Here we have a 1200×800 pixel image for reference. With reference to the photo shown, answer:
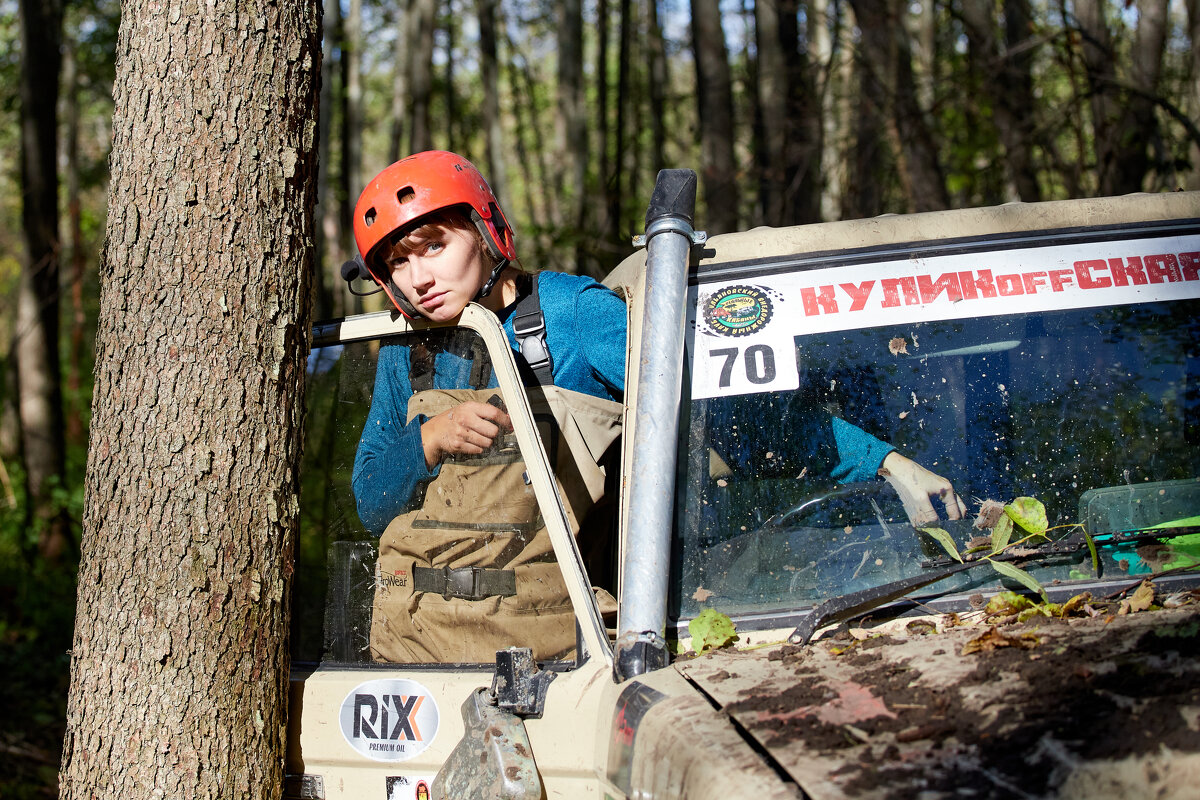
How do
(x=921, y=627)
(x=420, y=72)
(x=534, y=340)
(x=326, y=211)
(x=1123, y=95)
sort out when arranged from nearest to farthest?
(x=921, y=627) < (x=534, y=340) < (x=1123, y=95) < (x=420, y=72) < (x=326, y=211)

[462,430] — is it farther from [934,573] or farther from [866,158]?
[866,158]

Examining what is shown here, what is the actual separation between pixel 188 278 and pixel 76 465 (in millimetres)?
11294

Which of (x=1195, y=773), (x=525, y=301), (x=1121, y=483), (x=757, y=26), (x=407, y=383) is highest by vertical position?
(x=757, y=26)

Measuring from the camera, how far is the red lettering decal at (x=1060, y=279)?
93.5 inches

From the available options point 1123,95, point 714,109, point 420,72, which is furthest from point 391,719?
point 420,72

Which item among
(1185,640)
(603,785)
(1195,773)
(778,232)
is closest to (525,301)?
(778,232)

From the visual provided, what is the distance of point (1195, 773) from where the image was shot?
4.10ft

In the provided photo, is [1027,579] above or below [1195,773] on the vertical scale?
above

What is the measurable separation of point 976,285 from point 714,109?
7.68 m

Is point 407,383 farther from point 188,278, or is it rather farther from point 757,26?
point 757,26

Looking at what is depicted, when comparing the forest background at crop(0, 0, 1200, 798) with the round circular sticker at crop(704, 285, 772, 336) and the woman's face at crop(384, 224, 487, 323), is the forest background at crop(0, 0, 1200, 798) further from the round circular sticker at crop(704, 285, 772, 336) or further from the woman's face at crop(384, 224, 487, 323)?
the round circular sticker at crop(704, 285, 772, 336)

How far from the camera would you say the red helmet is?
9.08ft

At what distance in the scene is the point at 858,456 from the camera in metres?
2.27

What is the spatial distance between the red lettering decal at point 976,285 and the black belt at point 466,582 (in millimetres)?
1195
